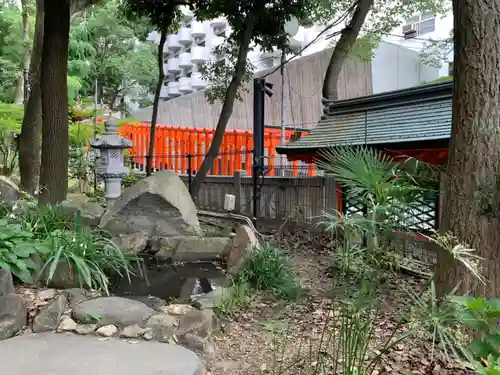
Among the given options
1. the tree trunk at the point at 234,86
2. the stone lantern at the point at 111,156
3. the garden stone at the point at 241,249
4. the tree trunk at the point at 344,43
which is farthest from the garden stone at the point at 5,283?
the tree trunk at the point at 344,43

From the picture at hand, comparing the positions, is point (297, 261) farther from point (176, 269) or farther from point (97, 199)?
point (97, 199)

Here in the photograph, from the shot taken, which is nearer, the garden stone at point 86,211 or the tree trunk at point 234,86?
the garden stone at point 86,211

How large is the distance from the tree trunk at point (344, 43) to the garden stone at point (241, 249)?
4.92 meters

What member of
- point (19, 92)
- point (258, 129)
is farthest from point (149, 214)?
point (19, 92)

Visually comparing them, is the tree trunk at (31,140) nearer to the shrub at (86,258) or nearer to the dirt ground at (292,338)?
the shrub at (86,258)

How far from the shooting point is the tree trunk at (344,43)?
9297 millimetres

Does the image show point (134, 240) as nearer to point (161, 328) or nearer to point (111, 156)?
point (111, 156)

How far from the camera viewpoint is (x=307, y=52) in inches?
730

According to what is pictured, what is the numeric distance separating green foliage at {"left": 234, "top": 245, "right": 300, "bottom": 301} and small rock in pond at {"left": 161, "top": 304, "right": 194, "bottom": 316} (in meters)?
0.77

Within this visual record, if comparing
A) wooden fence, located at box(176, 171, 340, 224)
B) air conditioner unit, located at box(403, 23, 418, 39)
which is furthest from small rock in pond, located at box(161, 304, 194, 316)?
air conditioner unit, located at box(403, 23, 418, 39)

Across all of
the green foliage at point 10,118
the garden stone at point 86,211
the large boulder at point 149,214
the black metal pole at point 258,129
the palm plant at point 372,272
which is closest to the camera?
the palm plant at point 372,272

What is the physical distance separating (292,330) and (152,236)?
352 cm

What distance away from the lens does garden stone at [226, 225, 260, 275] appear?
4909mm

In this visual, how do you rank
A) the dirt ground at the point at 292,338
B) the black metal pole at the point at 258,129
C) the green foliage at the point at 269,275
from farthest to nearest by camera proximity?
the black metal pole at the point at 258,129
the green foliage at the point at 269,275
the dirt ground at the point at 292,338
